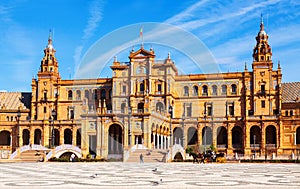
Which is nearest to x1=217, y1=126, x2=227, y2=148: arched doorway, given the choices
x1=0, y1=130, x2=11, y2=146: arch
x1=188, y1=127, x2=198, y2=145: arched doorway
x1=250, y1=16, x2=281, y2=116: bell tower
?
x1=188, y1=127, x2=198, y2=145: arched doorway

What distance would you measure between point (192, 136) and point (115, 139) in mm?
18315

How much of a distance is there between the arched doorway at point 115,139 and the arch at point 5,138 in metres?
31.6

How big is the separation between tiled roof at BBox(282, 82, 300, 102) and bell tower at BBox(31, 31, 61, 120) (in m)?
44.1

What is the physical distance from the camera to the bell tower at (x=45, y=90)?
3792 inches

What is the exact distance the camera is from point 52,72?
97312mm

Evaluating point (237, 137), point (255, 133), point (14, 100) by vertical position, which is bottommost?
point (237, 137)

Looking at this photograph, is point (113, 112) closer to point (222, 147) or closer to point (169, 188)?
point (222, 147)

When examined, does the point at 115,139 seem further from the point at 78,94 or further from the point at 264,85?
the point at 264,85

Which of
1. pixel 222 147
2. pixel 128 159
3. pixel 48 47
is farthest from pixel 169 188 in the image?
pixel 48 47

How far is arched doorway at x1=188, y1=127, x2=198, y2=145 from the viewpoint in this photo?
8875 centimetres

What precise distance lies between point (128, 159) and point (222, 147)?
104 feet

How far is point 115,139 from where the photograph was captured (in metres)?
76.8

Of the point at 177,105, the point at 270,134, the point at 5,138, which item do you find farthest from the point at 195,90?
the point at 5,138

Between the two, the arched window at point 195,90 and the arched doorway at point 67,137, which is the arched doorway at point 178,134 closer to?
the arched window at point 195,90
